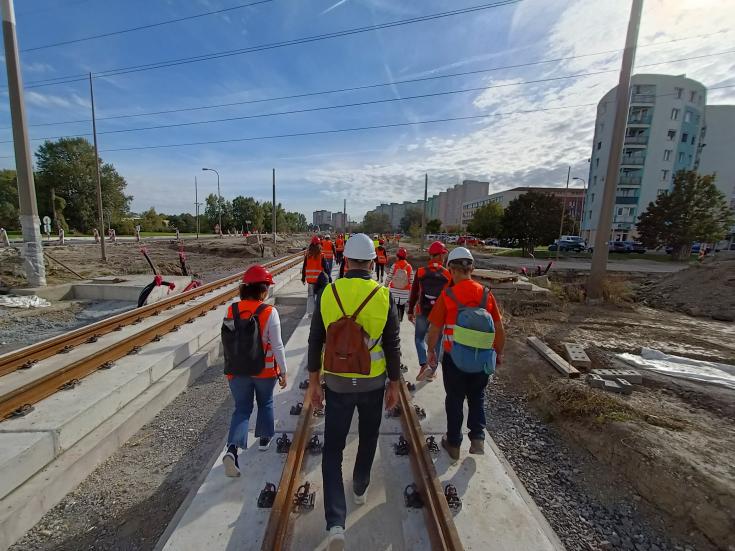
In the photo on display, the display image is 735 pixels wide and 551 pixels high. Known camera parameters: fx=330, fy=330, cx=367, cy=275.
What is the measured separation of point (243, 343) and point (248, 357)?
0.14m

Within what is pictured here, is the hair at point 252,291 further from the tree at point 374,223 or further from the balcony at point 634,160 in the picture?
the tree at point 374,223

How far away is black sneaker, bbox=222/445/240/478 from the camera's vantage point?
9.72 ft

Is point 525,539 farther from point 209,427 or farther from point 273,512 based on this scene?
point 209,427

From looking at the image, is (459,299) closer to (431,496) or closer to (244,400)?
(431,496)

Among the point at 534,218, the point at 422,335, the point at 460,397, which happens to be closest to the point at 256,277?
the point at 460,397

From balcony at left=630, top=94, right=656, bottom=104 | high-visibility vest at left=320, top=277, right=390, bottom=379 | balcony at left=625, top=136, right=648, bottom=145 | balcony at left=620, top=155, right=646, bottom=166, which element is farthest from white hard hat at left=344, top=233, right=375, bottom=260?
balcony at left=630, top=94, right=656, bottom=104

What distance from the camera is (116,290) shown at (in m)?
10.9

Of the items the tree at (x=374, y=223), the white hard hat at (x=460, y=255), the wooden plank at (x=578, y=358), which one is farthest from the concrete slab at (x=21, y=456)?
the tree at (x=374, y=223)

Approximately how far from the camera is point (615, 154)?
428 inches

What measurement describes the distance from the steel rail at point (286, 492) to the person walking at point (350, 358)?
34cm

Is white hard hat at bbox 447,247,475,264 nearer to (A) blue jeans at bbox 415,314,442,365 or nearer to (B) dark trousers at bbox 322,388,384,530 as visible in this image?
(B) dark trousers at bbox 322,388,384,530

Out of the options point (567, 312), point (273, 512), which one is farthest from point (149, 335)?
point (567, 312)

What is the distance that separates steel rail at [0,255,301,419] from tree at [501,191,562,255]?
31099 mm

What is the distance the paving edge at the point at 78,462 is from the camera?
256 centimetres
